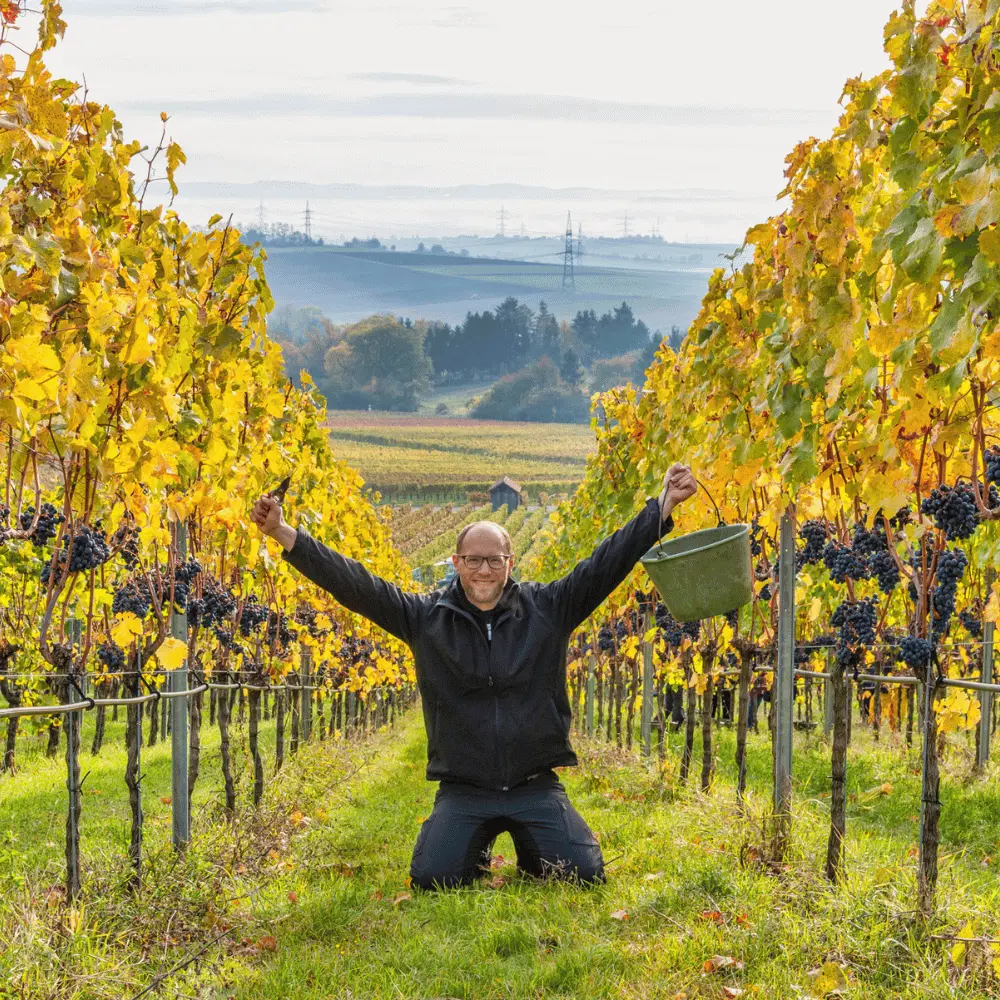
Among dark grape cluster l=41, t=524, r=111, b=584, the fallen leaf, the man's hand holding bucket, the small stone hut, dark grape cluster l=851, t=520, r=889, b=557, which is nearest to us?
the fallen leaf

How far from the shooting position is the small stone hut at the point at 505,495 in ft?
211

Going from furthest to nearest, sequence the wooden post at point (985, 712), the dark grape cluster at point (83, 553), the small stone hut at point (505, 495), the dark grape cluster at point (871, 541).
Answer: the small stone hut at point (505, 495)
the wooden post at point (985, 712)
the dark grape cluster at point (871, 541)
the dark grape cluster at point (83, 553)

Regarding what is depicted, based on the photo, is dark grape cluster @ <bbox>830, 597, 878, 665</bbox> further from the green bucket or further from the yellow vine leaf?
the yellow vine leaf

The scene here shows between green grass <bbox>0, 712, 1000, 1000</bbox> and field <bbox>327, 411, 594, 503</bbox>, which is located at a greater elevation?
field <bbox>327, 411, 594, 503</bbox>

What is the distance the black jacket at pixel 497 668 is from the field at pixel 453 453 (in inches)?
1986

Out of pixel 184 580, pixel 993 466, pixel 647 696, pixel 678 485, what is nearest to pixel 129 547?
pixel 184 580

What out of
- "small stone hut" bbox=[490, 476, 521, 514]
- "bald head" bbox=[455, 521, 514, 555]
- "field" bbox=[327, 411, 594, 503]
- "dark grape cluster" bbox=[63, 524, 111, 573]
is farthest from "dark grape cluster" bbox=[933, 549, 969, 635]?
"small stone hut" bbox=[490, 476, 521, 514]

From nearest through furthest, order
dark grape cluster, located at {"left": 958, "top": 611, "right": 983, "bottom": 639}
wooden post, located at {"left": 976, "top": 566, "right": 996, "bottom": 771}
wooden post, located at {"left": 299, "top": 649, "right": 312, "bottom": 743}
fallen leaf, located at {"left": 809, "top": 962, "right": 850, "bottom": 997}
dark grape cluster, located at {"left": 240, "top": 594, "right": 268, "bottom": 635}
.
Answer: fallen leaf, located at {"left": 809, "top": 962, "right": 850, "bottom": 997}
dark grape cluster, located at {"left": 240, "top": 594, "right": 268, "bottom": 635}
wooden post, located at {"left": 976, "top": 566, "right": 996, "bottom": 771}
dark grape cluster, located at {"left": 958, "top": 611, "right": 983, "bottom": 639}
wooden post, located at {"left": 299, "top": 649, "right": 312, "bottom": 743}

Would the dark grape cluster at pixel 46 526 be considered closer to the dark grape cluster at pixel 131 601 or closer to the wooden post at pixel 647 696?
the dark grape cluster at pixel 131 601

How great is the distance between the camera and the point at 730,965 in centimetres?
362

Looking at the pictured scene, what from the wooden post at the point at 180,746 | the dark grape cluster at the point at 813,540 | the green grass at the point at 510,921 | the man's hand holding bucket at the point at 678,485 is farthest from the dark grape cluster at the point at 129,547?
the dark grape cluster at the point at 813,540

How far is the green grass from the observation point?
3418 millimetres

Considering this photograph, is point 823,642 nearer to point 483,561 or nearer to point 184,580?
point 483,561

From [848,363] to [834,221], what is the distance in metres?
1.03
